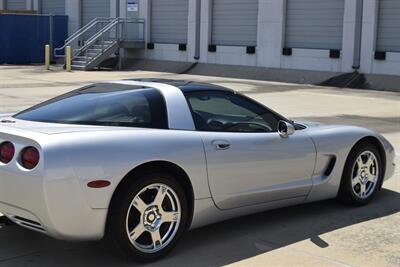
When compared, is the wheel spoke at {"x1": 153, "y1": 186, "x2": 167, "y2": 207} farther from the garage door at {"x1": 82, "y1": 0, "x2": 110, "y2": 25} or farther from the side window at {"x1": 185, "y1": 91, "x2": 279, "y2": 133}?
the garage door at {"x1": 82, "y1": 0, "x2": 110, "y2": 25}

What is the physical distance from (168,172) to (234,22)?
23780 millimetres

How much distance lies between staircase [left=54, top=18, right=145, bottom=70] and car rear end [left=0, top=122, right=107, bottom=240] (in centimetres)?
2549

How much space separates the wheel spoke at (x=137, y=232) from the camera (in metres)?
4.41

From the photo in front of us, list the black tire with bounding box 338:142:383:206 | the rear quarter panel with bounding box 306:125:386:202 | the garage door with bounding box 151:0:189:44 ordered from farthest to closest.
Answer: the garage door with bounding box 151:0:189:44 < the black tire with bounding box 338:142:383:206 < the rear quarter panel with bounding box 306:125:386:202

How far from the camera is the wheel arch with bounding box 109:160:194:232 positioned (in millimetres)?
4363

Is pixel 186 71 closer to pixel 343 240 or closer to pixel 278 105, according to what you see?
pixel 278 105

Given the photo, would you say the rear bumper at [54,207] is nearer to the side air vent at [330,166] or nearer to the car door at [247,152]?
the car door at [247,152]

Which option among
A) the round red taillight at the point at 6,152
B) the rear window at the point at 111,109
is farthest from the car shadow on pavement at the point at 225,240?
the rear window at the point at 111,109

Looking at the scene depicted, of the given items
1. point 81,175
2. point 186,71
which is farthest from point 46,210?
point 186,71

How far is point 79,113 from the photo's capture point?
4.81 m

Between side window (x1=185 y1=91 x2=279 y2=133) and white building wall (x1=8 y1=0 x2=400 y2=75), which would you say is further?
white building wall (x1=8 y1=0 x2=400 y2=75)

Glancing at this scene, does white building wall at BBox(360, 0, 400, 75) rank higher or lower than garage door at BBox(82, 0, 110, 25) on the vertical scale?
lower

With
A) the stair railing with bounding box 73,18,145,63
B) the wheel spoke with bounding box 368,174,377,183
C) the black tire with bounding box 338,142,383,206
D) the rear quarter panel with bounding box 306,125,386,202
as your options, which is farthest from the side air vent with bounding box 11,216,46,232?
the stair railing with bounding box 73,18,145,63

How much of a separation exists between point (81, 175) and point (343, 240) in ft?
7.44
